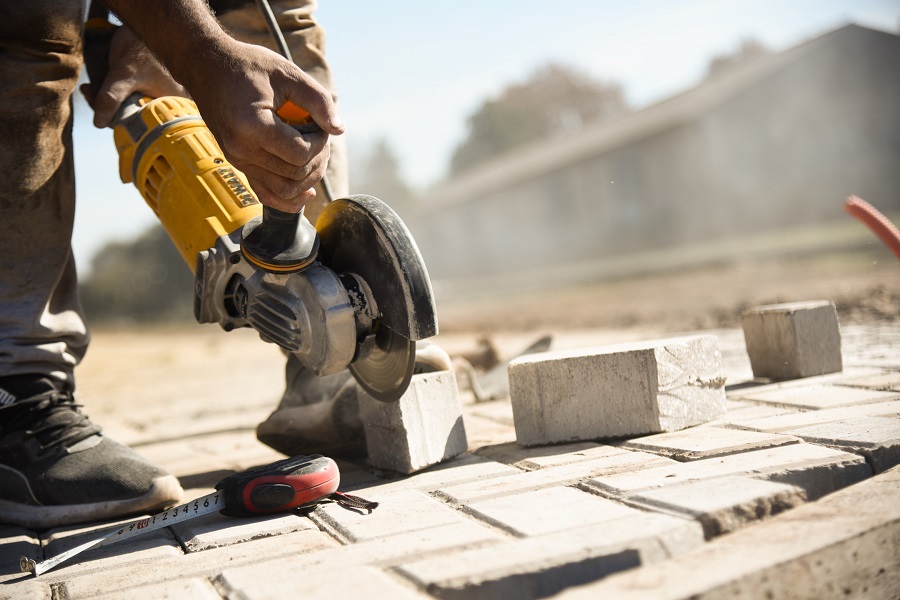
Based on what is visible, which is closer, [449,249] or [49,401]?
[49,401]

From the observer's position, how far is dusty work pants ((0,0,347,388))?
7.83 ft

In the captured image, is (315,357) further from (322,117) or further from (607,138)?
(607,138)

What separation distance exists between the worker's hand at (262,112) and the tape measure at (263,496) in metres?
0.73

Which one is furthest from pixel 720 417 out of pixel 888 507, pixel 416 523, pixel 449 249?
pixel 449 249

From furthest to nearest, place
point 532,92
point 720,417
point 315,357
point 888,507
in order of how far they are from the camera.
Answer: point 532,92 → point 720,417 → point 315,357 → point 888,507

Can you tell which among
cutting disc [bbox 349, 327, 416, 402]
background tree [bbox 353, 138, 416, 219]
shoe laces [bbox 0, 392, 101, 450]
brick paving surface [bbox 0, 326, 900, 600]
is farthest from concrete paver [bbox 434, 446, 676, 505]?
background tree [bbox 353, 138, 416, 219]

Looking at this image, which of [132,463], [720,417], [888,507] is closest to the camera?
[888,507]

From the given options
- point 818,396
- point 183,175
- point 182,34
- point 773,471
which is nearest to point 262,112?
point 182,34

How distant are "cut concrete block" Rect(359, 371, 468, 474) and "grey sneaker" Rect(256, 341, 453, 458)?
0.07 meters

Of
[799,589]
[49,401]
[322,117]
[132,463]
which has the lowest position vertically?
[799,589]

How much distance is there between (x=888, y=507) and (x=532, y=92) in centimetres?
6608

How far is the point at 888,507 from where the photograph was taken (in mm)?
1628

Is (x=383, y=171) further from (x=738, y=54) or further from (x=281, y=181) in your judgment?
(x=281, y=181)

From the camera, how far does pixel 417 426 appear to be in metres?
2.45
